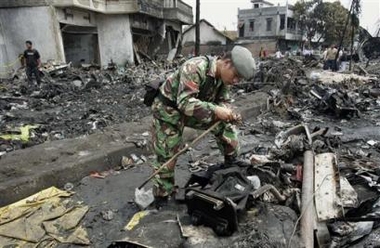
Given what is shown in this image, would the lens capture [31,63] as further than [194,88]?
Yes

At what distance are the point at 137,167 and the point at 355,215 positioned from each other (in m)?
2.58

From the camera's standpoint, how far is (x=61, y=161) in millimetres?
4195

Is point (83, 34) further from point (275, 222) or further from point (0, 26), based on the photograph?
point (275, 222)

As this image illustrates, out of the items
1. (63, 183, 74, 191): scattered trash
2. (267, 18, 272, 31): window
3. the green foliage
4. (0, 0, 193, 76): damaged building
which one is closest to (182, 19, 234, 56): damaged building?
(267, 18, 272, 31): window

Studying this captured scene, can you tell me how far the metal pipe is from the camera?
8.57ft

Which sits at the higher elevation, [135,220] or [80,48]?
[80,48]

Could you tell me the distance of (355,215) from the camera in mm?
3025

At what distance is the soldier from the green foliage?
37100mm

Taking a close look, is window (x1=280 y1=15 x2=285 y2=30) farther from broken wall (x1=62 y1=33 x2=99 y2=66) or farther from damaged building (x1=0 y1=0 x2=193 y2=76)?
broken wall (x1=62 y1=33 x2=99 y2=66)

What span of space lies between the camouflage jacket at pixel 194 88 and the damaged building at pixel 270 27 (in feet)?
125

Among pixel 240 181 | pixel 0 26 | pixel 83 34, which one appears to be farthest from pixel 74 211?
pixel 83 34

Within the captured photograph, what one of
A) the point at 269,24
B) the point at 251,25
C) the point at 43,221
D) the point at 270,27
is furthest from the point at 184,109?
the point at 251,25

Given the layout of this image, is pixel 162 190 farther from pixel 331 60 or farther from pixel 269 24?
pixel 269 24

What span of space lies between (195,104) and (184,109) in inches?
3.8
